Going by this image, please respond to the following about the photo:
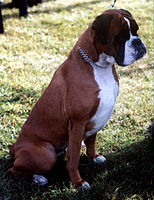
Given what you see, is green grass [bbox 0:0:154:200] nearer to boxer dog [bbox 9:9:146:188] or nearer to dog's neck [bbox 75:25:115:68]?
boxer dog [bbox 9:9:146:188]

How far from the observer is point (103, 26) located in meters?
2.81

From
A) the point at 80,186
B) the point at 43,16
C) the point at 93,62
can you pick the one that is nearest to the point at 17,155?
the point at 80,186

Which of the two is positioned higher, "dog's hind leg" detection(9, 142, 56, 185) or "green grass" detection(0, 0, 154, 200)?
"dog's hind leg" detection(9, 142, 56, 185)

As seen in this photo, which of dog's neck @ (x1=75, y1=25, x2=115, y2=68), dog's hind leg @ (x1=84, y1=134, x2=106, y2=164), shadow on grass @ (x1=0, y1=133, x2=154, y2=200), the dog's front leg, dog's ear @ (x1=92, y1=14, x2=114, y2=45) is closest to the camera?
dog's ear @ (x1=92, y1=14, x2=114, y2=45)

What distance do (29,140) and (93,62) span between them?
0.92 m

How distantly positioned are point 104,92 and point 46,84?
242cm

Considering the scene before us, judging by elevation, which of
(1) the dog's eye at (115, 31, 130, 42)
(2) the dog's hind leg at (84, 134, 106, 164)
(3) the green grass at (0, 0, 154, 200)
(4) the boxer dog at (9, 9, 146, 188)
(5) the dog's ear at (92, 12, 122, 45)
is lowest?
(3) the green grass at (0, 0, 154, 200)

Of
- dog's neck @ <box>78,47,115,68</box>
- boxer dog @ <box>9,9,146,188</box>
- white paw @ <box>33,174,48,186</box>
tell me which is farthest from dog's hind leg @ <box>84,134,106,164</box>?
dog's neck @ <box>78,47,115,68</box>

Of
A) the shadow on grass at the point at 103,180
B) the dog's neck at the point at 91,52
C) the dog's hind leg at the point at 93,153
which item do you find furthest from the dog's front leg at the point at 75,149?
the dog's neck at the point at 91,52

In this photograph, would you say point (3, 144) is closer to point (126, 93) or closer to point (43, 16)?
point (126, 93)

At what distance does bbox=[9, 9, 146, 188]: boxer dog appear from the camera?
113 inches

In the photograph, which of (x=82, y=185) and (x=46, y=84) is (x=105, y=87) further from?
(x=46, y=84)

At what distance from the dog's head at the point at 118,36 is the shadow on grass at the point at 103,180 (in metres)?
1.10

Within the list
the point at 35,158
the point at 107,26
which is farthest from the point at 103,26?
the point at 35,158
